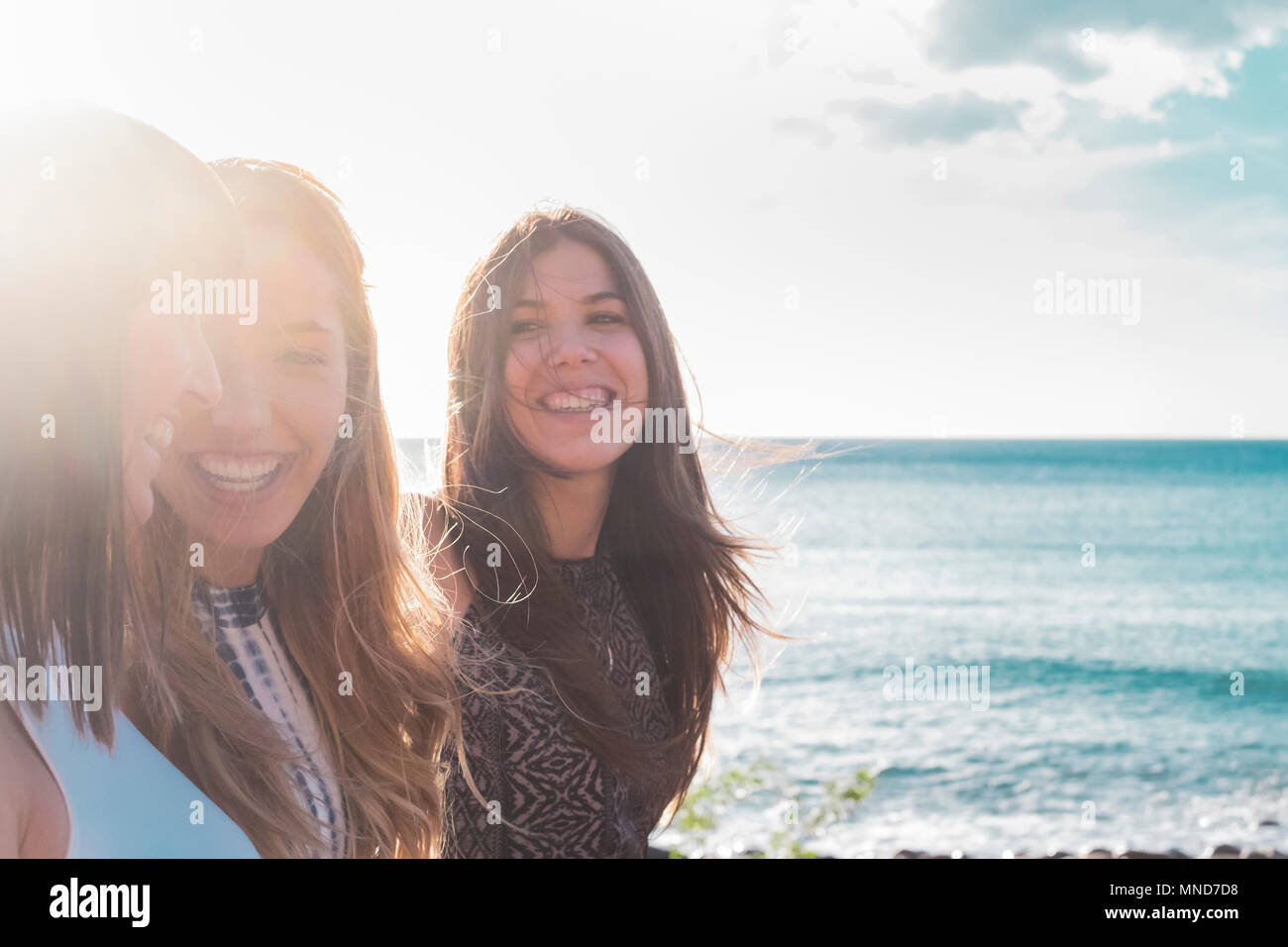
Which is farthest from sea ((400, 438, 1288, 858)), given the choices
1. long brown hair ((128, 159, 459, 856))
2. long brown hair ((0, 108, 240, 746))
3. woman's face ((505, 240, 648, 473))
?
long brown hair ((0, 108, 240, 746))

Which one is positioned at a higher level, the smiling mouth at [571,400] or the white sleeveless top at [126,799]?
the smiling mouth at [571,400]

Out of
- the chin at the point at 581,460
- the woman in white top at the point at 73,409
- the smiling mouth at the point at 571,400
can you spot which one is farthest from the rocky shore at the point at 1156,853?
the woman in white top at the point at 73,409

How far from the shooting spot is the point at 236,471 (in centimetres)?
203

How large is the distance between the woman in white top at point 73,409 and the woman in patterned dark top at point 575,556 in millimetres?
1475

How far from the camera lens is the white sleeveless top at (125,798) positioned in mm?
1341

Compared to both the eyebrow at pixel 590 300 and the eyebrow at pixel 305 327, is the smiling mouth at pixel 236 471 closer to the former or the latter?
the eyebrow at pixel 305 327

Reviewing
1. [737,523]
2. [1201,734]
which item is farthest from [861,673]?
[737,523]

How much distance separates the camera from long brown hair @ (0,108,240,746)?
3.98ft

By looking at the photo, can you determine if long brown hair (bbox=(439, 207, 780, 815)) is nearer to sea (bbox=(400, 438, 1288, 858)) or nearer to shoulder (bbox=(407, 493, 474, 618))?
shoulder (bbox=(407, 493, 474, 618))

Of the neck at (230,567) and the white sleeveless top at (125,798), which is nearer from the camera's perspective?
the white sleeveless top at (125,798)

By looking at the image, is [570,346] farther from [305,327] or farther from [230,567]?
[230,567]

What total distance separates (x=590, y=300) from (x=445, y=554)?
3.20 ft

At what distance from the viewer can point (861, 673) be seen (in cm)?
1916

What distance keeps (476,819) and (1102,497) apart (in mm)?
57564
